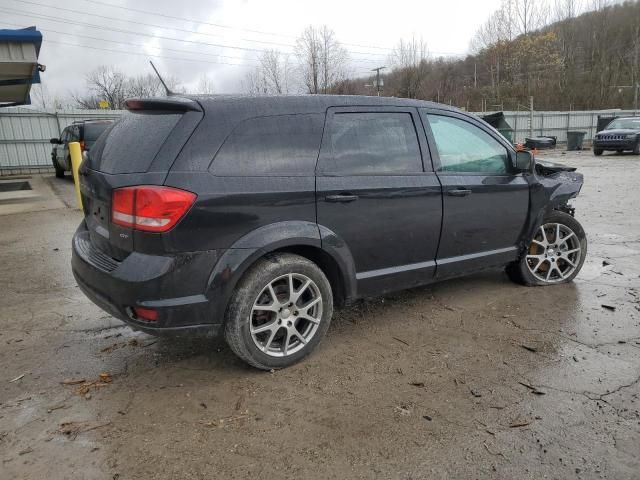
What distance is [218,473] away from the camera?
2.31 metres

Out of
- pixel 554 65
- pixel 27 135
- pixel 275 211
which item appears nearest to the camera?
pixel 275 211

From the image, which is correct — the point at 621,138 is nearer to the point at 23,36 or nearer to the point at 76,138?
the point at 76,138

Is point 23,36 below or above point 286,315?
above

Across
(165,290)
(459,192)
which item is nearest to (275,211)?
(165,290)

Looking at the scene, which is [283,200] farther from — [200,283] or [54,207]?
[54,207]

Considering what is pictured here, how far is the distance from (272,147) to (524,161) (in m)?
2.41

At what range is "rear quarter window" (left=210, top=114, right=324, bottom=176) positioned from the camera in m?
2.98

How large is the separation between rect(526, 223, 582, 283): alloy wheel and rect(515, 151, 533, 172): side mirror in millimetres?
662

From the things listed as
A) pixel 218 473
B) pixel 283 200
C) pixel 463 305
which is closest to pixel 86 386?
pixel 218 473

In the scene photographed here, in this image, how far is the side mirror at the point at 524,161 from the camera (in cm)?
431

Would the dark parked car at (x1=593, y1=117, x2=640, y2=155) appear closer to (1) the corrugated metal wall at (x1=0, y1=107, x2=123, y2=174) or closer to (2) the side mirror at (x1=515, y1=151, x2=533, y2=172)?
(2) the side mirror at (x1=515, y1=151, x2=533, y2=172)

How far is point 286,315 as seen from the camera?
10.6 ft

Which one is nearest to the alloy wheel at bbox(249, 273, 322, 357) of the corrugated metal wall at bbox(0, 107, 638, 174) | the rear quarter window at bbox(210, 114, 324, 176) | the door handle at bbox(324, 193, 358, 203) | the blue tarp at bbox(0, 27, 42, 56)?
the door handle at bbox(324, 193, 358, 203)

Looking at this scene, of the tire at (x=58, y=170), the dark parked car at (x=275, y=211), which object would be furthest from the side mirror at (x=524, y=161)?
the tire at (x=58, y=170)
